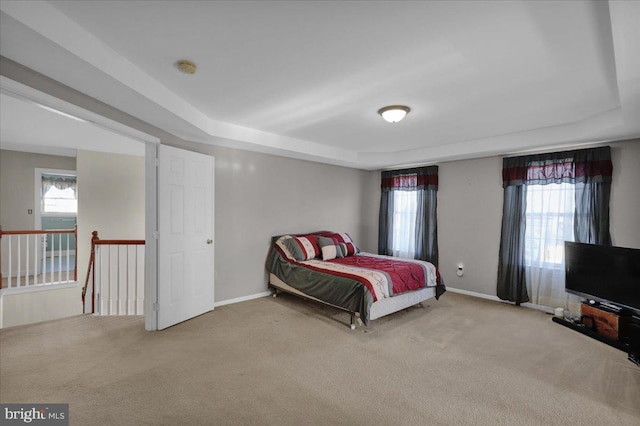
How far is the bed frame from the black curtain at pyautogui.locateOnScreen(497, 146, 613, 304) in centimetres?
123

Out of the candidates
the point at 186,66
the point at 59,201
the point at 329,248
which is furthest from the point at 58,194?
the point at 186,66

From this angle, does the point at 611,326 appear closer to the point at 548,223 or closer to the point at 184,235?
the point at 548,223

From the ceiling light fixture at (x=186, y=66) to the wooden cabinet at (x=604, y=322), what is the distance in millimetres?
4650

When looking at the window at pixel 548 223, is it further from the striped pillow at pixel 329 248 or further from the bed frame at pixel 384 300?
the striped pillow at pixel 329 248

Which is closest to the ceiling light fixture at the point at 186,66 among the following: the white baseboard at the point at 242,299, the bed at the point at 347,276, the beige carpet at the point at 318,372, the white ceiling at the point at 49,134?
the white ceiling at the point at 49,134

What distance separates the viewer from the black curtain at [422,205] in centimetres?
516

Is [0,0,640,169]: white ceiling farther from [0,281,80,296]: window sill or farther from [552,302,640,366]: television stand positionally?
[0,281,80,296]: window sill

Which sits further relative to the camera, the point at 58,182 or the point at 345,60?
the point at 58,182

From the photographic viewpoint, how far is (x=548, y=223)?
13.1 feet

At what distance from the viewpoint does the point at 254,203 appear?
14.6 ft

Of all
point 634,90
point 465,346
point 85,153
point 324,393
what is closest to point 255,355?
point 324,393

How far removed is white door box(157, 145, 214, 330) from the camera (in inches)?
128

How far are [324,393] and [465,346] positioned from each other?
1.61 m

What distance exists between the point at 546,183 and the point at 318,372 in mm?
3900
